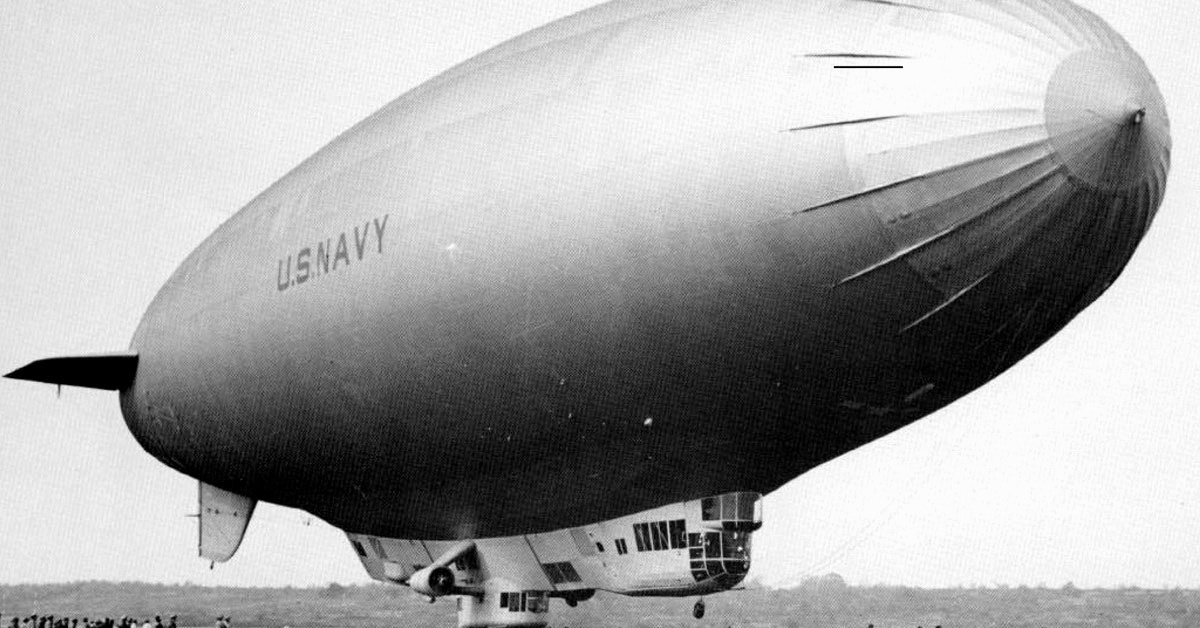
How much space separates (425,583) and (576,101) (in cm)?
704

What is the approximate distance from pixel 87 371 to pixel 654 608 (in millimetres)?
40776

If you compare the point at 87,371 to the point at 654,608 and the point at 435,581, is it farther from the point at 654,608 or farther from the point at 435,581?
the point at 654,608

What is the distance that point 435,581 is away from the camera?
55.2 feet

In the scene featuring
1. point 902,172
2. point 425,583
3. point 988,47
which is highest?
point 988,47

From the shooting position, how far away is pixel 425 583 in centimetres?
1678

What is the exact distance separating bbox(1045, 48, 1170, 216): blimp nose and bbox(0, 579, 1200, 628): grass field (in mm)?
29610

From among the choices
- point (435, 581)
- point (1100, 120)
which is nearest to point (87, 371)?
point (435, 581)

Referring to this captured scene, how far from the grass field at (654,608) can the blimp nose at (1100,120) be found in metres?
29.6

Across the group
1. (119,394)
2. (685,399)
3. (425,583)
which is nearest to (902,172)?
(685,399)

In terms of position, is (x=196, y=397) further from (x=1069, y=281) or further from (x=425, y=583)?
(x=1069, y=281)

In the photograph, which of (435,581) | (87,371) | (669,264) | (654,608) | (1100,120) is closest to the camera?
(1100,120)

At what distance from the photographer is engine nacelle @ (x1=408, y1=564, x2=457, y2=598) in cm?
1680

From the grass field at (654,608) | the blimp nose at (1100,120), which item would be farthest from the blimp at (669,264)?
the grass field at (654,608)

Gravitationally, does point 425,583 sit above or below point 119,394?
below
